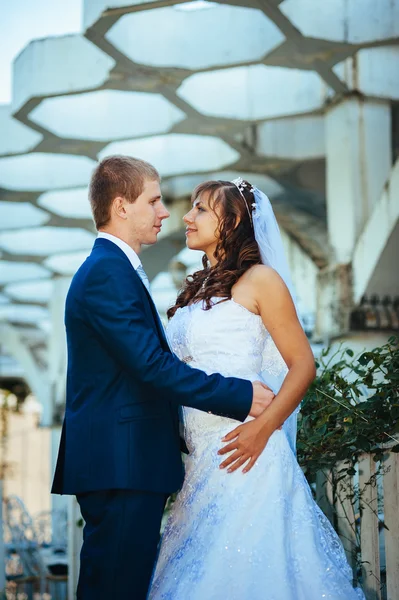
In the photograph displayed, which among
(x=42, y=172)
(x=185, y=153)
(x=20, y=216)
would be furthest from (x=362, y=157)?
(x=20, y=216)

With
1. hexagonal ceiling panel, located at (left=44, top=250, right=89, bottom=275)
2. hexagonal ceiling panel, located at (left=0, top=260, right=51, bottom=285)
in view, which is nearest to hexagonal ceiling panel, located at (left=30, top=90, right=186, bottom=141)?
hexagonal ceiling panel, located at (left=44, top=250, right=89, bottom=275)

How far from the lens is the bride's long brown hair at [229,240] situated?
346 centimetres

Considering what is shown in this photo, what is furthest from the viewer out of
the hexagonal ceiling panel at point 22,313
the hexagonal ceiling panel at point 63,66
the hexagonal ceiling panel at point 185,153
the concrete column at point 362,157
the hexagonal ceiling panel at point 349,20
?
the hexagonal ceiling panel at point 22,313

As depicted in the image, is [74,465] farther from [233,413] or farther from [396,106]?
[396,106]

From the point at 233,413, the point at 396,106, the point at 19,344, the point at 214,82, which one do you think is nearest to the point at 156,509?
the point at 233,413

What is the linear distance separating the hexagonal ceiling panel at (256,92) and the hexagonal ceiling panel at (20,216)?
5748 millimetres

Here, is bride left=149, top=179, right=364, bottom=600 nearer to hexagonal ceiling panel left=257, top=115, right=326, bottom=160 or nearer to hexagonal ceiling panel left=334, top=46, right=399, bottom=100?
hexagonal ceiling panel left=334, top=46, right=399, bottom=100

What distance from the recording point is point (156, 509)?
293cm

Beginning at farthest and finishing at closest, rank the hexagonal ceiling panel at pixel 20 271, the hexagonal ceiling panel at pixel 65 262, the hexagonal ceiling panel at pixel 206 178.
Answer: the hexagonal ceiling panel at pixel 20 271 < the hexagonal ceiling panel at pixel 65 262 < the hexagonal ceiling panel at pixel 206 178

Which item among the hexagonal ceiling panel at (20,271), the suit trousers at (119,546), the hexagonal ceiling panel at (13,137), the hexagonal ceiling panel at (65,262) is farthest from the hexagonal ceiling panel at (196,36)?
the hexagonal ceiling panel at (20,271)

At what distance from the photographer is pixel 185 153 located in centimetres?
1419

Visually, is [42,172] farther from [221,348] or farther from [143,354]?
[143,354]

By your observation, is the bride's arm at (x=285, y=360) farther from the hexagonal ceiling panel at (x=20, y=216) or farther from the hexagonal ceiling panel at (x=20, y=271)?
the hexagonal ceiling panel at (x=20, y=271)

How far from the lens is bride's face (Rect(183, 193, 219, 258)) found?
11.6 feet
